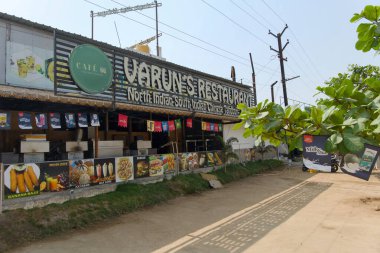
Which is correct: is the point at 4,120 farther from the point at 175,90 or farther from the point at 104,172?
the point at 175,90

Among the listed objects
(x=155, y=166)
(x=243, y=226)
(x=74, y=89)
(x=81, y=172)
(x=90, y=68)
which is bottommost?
(x=243, y=226)

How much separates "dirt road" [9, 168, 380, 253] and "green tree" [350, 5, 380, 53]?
6.33m

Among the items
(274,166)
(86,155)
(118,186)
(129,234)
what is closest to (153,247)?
(129,234)

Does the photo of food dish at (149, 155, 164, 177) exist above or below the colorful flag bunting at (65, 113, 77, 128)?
below

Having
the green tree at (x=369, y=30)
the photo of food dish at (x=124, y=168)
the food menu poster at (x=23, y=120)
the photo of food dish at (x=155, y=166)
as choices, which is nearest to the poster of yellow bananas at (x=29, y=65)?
the food menu poster at (x=23, y=120)

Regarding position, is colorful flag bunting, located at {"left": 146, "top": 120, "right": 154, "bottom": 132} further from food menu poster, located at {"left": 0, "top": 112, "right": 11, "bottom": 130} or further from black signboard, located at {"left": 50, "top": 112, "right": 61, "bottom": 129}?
food menu poster, located at {"left": 0, "top": 112, "right": 11, "bottom": 130}

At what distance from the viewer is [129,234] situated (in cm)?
833

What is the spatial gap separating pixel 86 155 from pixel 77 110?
6.02 feet

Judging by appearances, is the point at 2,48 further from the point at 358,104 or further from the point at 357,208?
the point at 357,208

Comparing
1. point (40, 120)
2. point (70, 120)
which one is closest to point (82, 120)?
point (70, 120)

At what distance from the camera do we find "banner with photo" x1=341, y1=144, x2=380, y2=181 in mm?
1596

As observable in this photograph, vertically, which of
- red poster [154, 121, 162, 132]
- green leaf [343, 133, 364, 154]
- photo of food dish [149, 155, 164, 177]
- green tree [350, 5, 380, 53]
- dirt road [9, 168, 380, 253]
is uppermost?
red poster [154, 121, 162, 132]

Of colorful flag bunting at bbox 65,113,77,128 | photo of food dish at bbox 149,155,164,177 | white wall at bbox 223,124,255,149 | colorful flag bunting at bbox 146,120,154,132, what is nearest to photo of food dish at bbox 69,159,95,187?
colorful flag bunting at bbox 65,113,77,128

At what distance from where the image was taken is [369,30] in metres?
1.61
